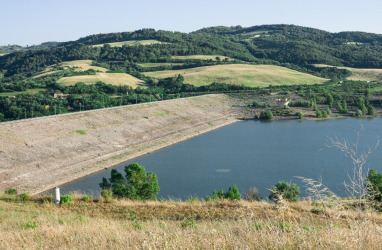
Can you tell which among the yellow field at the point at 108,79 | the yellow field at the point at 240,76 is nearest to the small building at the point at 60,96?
the yellow field at the point at 108,79

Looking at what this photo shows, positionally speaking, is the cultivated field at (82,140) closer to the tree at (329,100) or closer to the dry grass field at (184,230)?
the dry grass field at (184,230)

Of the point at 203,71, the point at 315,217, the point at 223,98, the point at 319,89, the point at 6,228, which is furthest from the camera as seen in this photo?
the point at 203,71

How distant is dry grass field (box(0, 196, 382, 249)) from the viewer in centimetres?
668

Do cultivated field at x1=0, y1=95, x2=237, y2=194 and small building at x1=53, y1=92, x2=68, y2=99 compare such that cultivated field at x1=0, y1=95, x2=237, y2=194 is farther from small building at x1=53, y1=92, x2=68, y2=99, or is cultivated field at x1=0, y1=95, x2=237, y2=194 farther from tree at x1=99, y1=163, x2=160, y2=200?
small building at x1=53, y1=92, x2=68, y2=99

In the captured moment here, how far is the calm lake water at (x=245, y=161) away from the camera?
40875 mm

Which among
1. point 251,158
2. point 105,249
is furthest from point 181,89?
point 105,249

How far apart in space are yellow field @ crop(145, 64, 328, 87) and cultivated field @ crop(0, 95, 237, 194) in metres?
50.8

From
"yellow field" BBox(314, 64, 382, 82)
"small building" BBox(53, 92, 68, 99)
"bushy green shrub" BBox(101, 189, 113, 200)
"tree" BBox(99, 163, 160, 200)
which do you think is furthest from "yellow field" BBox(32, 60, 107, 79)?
"bushy green shrub" BBox(101, 189, 113, 200)

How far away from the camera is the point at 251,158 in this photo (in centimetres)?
5356

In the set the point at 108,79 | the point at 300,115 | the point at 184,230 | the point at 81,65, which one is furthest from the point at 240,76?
the point at 184,230

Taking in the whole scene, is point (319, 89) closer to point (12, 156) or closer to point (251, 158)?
point (251, 158)

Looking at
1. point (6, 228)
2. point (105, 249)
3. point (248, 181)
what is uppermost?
point (105, 249)

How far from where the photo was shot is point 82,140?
54.0 m

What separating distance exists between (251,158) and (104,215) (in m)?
39.9
